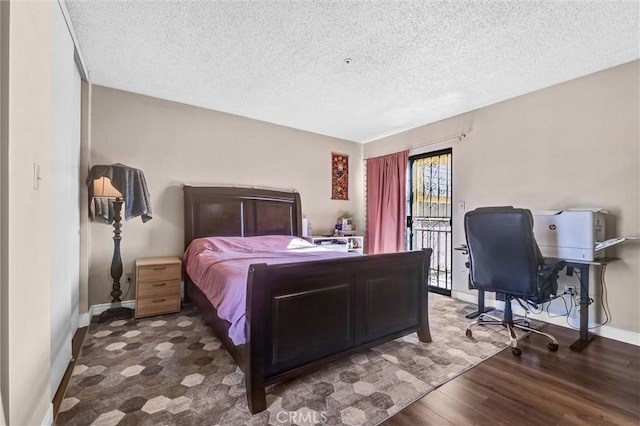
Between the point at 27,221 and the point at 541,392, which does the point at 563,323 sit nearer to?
the point at 541,392

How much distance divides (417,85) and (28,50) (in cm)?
300

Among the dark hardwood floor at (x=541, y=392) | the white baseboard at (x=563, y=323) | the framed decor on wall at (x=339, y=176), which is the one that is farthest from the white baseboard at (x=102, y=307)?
the white baseboard at (x=563, y=323)

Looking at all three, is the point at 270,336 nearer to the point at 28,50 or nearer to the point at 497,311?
the point at 28,50

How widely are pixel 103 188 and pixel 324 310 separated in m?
2.54

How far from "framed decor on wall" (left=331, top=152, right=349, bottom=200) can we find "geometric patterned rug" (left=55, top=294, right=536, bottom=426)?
2.93 metres

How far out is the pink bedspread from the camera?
1.80m

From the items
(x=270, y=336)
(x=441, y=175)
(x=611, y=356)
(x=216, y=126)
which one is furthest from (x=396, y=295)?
(x=216, y=126)

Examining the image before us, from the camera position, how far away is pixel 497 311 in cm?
329

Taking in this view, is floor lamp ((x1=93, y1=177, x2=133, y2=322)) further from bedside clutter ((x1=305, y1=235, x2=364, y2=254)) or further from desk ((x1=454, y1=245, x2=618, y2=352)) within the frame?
desk ((x1=454, y1=245, x2=618, y2=352))

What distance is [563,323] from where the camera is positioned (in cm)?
289

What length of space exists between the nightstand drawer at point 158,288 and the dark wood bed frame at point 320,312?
424 mm

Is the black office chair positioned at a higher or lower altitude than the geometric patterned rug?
higher

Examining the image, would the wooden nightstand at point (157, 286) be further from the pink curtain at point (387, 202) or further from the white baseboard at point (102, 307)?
the pink curtain at point (387, 202)

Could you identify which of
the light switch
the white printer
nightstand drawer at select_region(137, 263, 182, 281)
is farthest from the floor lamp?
the white printer
